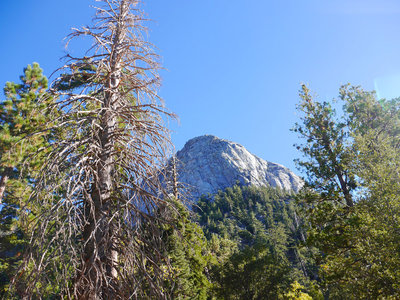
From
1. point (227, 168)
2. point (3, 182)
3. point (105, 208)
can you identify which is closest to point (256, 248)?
point (105, 208)

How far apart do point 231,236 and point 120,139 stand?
250 ft

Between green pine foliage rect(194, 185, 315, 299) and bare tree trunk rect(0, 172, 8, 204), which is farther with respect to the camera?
green pine foliage rect(194, 185, 315, 299)

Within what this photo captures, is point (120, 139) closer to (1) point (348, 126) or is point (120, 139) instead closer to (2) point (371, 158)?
(2) point (371, 158)

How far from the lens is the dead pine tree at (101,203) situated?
224 centimetres

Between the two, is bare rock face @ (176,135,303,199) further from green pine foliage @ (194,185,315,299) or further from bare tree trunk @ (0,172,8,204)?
bare tree trunk @ (0,172,8,204)

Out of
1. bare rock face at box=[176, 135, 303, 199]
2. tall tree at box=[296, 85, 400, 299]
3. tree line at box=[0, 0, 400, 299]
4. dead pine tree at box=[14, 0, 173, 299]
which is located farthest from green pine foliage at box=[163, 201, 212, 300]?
bare rock face at box=[176, 135, 303, 199]

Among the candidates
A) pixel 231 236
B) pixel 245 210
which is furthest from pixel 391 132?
pixel 245 210

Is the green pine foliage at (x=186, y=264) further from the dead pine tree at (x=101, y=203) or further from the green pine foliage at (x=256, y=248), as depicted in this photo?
the dead pine tree at (x=101, y=203)

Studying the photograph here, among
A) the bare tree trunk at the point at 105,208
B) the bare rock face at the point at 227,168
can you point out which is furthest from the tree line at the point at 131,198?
the bare rock face at the point at 227,168

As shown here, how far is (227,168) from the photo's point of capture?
139 meters

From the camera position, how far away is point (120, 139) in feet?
10.2

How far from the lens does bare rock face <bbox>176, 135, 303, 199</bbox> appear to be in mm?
134500

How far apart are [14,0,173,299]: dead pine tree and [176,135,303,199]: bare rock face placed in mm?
121153

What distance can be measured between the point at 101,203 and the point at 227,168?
13768 centimetres
